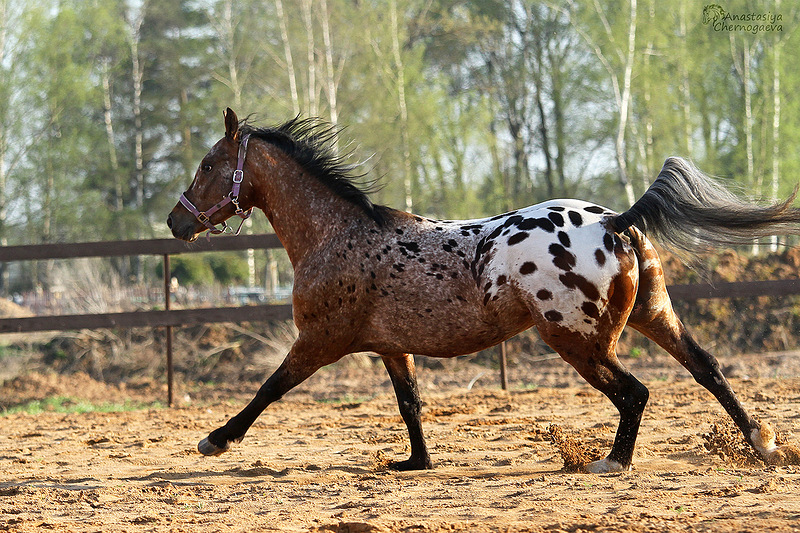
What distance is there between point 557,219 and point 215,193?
216 cm

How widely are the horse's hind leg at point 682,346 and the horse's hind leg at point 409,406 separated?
1.33 metres

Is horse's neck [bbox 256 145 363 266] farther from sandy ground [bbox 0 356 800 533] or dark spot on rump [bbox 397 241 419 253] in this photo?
sandy ground [bbox 0 356 800 533]

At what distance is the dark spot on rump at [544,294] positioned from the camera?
399 cm

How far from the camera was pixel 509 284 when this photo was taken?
4.06 m

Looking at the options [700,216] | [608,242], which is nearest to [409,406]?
[608,242]

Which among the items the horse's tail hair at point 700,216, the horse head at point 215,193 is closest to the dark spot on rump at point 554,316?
the horse's tail hair at point 700,216

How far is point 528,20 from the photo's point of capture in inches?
916

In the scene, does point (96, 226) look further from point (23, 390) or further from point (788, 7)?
point (788, 7)

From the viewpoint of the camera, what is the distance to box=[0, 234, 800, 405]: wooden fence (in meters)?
7.62

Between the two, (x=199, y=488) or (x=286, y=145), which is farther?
(x=286, y=145)

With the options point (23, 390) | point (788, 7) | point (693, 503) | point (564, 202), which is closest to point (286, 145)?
point (564, 202)

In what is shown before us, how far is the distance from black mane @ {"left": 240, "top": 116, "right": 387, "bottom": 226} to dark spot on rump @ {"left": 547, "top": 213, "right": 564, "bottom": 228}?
3.33 feet

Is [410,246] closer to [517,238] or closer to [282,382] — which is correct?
[517,238]

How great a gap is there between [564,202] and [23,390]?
8.42 meters
